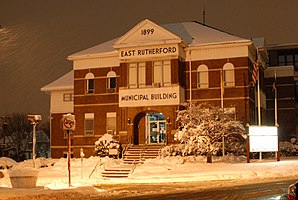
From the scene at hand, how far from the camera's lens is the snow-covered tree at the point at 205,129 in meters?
33.8

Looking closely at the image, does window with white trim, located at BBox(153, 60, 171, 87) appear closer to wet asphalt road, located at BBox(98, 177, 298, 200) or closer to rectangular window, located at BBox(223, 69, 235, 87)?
rectangular window, located at BBox(223, 69, 235, 87)

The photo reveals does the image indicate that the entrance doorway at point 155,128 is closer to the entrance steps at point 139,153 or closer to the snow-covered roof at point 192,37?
the entrance steps at point 139,153

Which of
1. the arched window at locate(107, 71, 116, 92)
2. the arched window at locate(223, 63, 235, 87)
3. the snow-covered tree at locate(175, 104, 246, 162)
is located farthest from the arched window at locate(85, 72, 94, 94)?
the snow-covered tree at locate(175, 104, 246, 162)

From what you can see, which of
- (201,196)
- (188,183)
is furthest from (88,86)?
(201,196)

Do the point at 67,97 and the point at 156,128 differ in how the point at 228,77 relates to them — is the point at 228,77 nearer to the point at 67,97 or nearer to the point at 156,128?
the point at 156,128

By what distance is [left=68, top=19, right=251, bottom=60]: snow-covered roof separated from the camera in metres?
42.2

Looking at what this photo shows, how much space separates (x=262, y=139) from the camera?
32.7 metres

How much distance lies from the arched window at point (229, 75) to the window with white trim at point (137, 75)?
683cm

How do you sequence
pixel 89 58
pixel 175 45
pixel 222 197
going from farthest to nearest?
pixel 89 58
pixel 175 45
pixel 222 197

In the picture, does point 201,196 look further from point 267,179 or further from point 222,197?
point 267,179

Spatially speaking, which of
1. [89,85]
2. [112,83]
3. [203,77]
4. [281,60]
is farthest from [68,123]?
[281,60]

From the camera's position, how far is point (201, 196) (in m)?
18.2

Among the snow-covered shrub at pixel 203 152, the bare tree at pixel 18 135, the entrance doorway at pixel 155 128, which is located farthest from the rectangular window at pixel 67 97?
the bare tree at pixel 18 135

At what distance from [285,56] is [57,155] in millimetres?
31920
